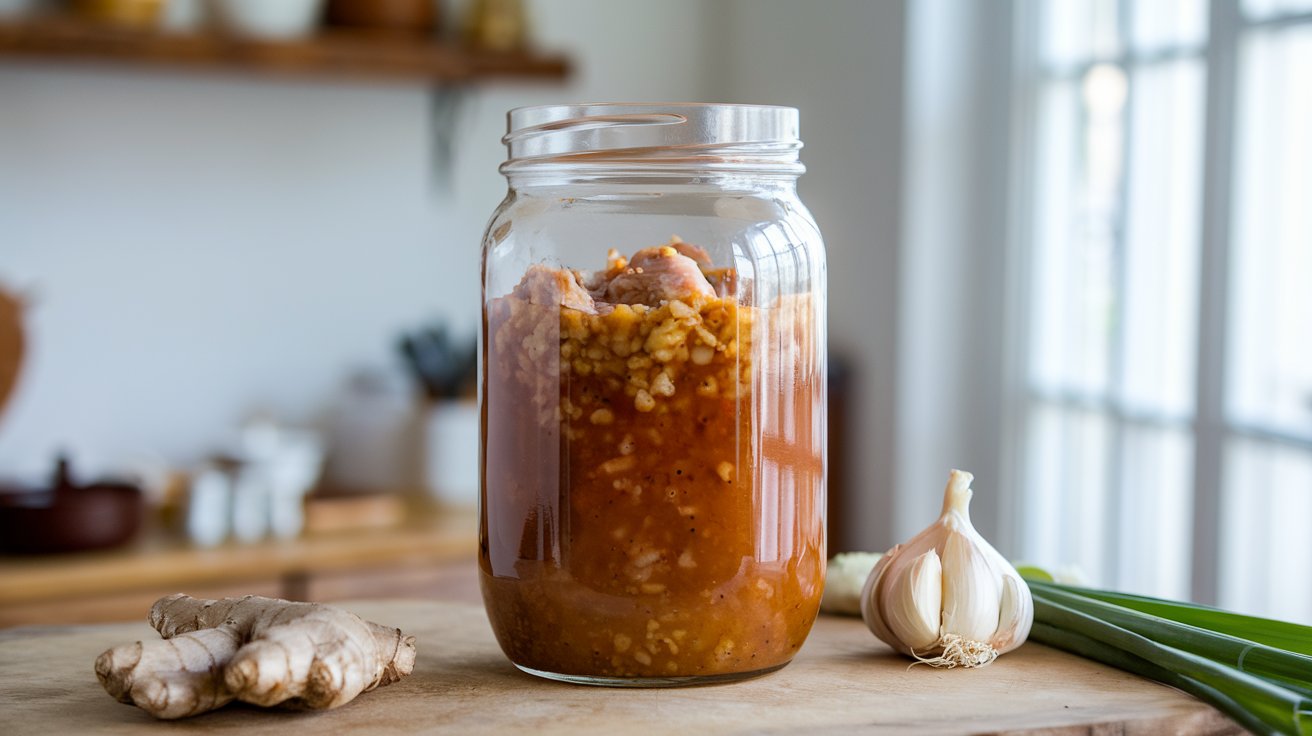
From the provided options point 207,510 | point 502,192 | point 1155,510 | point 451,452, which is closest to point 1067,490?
point 1155,510

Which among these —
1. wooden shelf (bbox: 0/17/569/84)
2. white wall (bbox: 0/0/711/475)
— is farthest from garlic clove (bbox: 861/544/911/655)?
white wall (bbox: 0/0/711/475)

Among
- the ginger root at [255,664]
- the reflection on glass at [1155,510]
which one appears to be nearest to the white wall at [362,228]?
the reflection on glass at [1155,510]

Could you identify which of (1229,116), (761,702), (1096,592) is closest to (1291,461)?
(1229,116)

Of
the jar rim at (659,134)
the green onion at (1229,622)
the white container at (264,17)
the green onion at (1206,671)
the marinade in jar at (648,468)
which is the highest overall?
the white container at (264,17)

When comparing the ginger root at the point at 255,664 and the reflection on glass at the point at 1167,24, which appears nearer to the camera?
the ginger root at the point at 255,664

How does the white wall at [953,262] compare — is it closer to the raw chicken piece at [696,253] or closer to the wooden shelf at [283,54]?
the wooden shelf at [283,54]

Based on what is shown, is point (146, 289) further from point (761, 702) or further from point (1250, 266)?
point (761, 702)

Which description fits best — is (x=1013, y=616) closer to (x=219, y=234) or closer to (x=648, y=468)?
(x=648, y=468)

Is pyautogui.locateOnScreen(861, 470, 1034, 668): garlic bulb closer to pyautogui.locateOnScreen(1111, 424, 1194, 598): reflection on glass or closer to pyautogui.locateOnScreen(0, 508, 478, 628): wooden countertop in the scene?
pyautogui.locateOnScreen(1111, 424, 1194, 598): reflection on glass
